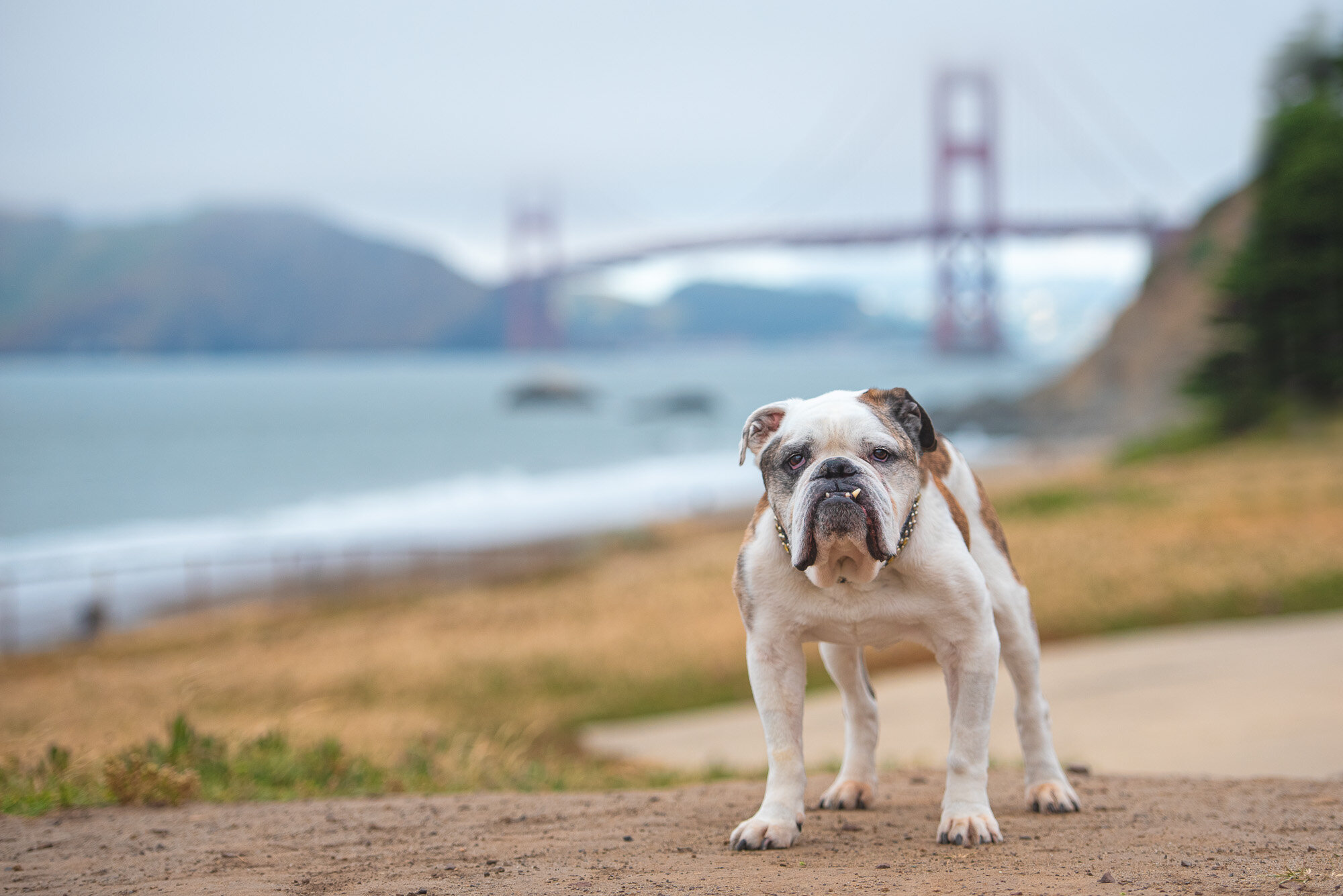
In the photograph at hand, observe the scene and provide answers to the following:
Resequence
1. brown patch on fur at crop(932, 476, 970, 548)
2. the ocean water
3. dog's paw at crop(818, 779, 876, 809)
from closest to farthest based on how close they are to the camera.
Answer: brown patch on fur at crop(932, 476, 970, 548), dog's paw at crop(818, 779, 876, 809), the ocean water

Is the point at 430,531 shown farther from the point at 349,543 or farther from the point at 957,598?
the point at 957,598

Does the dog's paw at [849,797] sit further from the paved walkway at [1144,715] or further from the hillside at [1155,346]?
the hillside at [1155,346]

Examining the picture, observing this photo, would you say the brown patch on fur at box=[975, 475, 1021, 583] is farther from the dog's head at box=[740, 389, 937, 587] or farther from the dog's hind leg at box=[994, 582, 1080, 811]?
the dog's head at box=[740, 389, 937, 587]

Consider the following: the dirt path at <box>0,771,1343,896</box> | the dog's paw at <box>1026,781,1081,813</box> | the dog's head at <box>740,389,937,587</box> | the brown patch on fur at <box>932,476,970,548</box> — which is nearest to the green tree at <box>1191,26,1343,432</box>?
the dirt path at <box>0,771,1343,896</box>

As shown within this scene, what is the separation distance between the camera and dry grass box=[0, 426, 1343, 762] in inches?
551

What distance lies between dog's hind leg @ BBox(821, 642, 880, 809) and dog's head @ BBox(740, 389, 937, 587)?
103 centimetres

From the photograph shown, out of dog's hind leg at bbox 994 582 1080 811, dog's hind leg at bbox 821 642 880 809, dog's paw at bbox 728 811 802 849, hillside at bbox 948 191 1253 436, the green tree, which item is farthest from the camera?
hillside at bbox 948 191 1253 436

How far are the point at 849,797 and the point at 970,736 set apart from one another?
41.9 inches

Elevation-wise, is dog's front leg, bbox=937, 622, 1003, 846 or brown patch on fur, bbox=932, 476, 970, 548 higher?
brown patch on fur, bbox=932, 476, 970, 548

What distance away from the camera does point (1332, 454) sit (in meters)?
27.3

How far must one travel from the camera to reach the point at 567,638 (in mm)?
17766

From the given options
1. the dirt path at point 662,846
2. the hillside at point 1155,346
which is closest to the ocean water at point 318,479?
the hillside at point 1155,346

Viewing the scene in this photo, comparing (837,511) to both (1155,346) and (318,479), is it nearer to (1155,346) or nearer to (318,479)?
(1155,346)

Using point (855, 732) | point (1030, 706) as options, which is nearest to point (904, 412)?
point (1030, 706)
